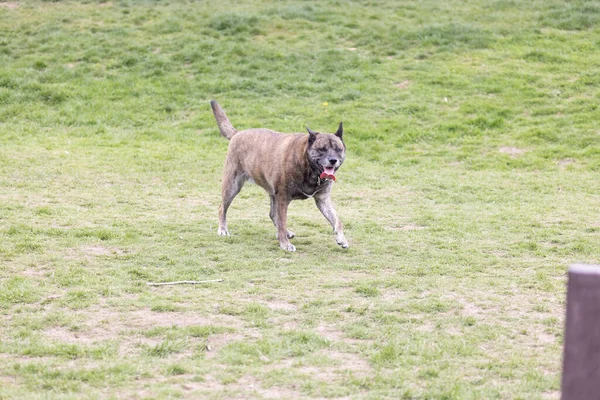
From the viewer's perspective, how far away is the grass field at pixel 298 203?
530cm

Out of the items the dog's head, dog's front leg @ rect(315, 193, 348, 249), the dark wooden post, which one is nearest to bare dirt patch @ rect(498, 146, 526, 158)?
dog's front leg @ rect(315, 193, 348, 249)

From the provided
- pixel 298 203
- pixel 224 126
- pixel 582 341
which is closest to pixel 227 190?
pixel 224 126

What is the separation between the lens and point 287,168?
888 centimetres

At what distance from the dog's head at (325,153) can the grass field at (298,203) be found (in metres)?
0.95

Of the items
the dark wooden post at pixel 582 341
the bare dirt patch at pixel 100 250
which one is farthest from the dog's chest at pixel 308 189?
the dark wooden post at pixel 582 341

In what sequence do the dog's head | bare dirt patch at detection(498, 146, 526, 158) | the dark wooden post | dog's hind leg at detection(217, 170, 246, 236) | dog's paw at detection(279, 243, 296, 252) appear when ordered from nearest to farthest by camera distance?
the dark wooden post → the dog's head → dog's paw at detection(279, 243, 296, 252) → dog's hind leg at detection(217, 170, 246, 236) → bare dirt patch at detection(498, 146, 526, 158)

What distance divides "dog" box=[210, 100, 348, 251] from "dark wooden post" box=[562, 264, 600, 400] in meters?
6.11

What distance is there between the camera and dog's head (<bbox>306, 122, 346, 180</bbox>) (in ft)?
28.1

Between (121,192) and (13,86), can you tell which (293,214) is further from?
(13,86)

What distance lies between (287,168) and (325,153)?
53cm

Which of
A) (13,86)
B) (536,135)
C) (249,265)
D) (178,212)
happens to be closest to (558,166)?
(536,135)

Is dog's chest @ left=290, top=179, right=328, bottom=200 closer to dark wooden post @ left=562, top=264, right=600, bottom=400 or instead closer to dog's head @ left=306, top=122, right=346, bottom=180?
dog's head @ left=306, top=122, right=346, bottom=180

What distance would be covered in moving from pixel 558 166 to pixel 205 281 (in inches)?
342

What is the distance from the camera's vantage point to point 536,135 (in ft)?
50.4
